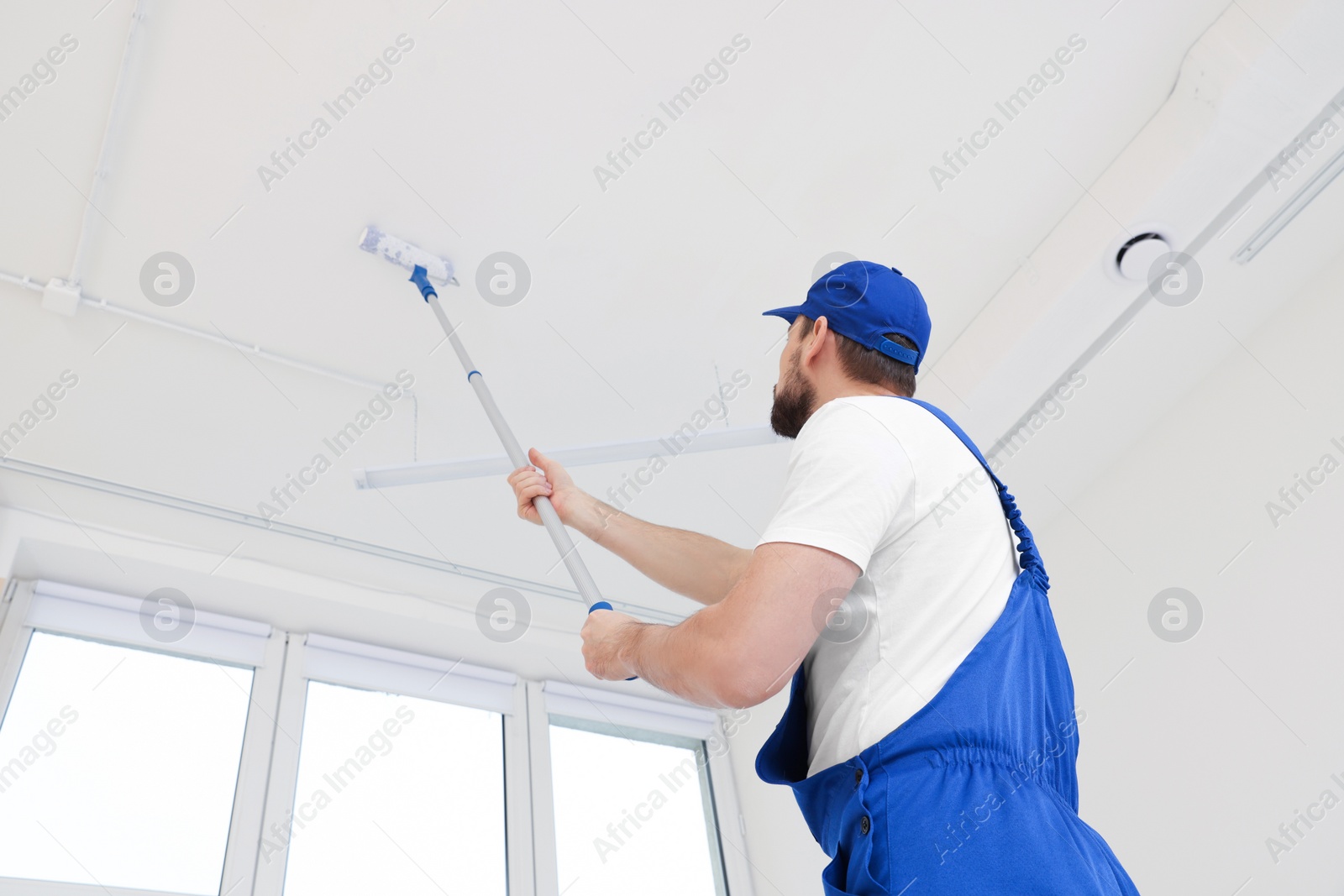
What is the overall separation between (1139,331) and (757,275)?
1.36 metres

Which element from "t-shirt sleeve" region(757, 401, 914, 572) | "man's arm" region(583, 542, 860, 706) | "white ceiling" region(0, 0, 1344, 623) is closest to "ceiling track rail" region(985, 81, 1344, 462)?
"white ceiling" region(0, 0, 1344, 623)

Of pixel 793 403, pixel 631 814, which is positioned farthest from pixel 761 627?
pixel 631 814

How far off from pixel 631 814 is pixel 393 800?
98 cm

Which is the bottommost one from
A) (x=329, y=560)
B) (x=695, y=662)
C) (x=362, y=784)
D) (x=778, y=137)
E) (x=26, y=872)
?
(x=695, y=662)

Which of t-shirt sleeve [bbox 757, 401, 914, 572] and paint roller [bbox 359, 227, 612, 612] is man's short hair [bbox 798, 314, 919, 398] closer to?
t-shirt sleeve [bbox 757, 401, 914, 572]

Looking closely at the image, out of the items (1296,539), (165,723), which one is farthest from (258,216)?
(1296,539)

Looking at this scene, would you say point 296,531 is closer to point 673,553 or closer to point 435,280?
point 435,280

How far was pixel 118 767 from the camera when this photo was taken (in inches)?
122

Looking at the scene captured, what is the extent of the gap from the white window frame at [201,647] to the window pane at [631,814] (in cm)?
111

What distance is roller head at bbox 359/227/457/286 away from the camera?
2.65 m

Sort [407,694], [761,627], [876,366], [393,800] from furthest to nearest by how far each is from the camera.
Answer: [407,694] → [393,800] → [876,366] → [761,627]

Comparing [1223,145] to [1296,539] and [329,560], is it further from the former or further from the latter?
[329,560]

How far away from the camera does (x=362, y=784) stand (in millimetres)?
3512

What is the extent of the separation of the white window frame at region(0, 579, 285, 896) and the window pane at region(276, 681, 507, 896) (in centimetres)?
12
